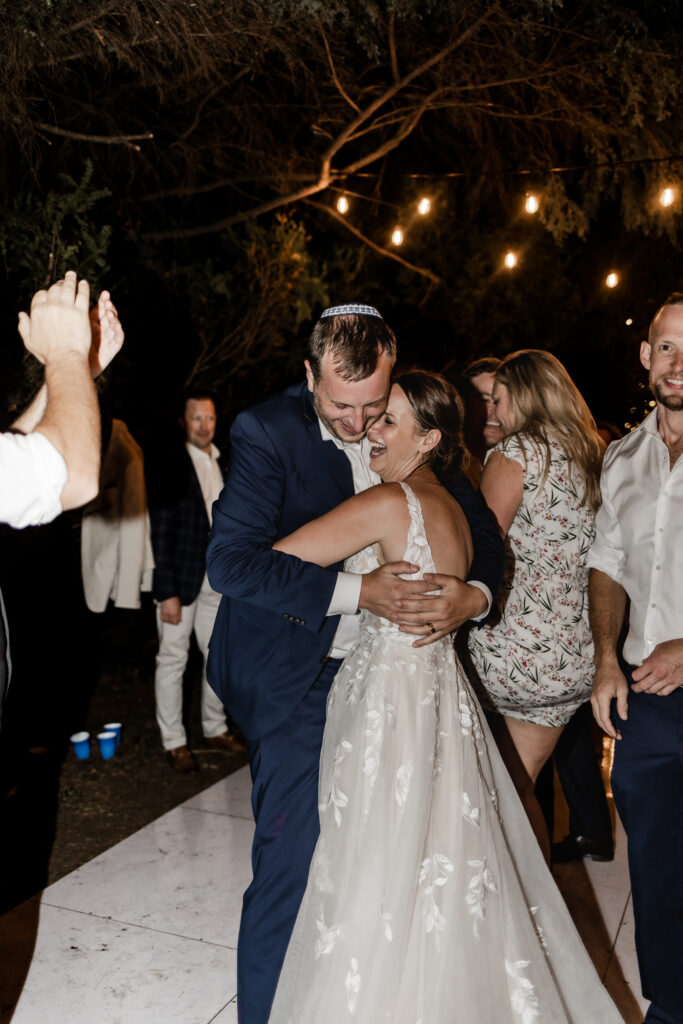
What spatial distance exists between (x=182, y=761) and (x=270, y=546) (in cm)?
284

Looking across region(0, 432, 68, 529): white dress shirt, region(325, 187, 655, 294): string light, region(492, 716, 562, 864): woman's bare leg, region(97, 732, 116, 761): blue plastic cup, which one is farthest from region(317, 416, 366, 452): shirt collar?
region(325, 187, 655, 294): string light

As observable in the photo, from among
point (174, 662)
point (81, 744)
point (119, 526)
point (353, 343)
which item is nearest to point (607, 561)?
point (353, 343)

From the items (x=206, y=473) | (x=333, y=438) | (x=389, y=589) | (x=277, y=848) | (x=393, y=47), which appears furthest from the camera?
(x=393, y=47)

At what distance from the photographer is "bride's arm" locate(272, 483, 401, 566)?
7.29 ft

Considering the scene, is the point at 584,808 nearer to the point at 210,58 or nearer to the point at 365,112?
the point at 210,58

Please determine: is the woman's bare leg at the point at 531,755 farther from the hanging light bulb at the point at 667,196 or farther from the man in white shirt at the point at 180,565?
the hanging light bulb at the point at 667,196

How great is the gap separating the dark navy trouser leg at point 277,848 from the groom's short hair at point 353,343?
2.78 ft

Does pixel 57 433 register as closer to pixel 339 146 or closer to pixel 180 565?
pixel 180 565

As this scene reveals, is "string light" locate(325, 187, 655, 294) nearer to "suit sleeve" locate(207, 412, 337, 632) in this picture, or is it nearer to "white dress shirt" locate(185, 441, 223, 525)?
"white dress shirt" locate(185, 441, 223, 525)

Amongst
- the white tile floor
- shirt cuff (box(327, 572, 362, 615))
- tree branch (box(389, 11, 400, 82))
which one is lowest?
the white tile floor

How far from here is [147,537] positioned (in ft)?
15.6

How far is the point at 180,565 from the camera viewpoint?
4703 millimetres

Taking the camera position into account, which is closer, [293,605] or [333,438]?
[293,605]

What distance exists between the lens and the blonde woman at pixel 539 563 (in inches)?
119
